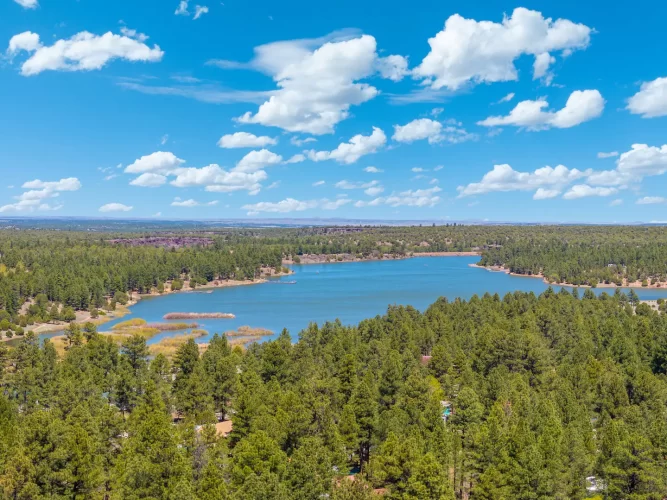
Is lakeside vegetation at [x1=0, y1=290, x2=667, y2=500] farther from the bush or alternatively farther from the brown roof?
the bush

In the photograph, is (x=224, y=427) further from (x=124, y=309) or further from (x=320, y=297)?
(x=320, y=297)

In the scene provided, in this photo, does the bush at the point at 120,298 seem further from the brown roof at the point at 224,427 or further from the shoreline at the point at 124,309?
the brown roof at the point at 224,427

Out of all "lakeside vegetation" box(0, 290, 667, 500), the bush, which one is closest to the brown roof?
"lakeside vegetation" box(0, 290, 667, 500)

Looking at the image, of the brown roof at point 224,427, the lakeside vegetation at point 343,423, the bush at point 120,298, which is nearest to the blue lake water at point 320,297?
the bush at point 120,298

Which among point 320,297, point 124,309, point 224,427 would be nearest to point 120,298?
point 124,309

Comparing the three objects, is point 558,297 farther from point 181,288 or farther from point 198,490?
point 181,288
